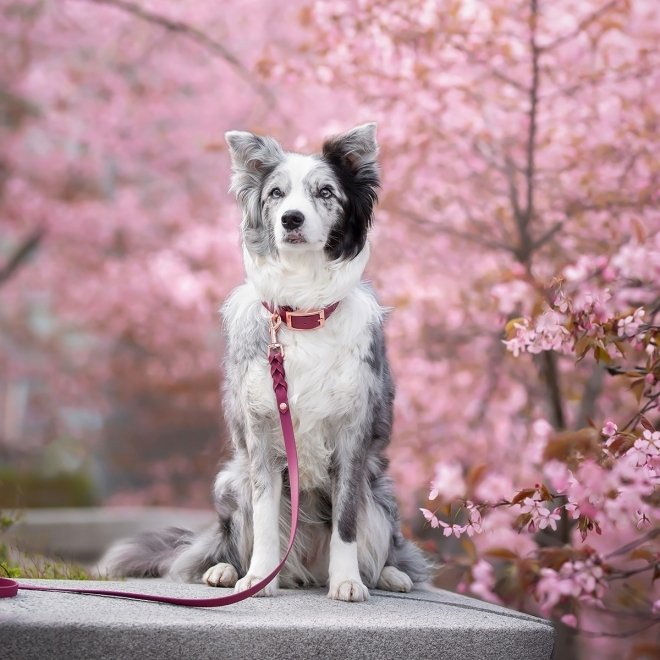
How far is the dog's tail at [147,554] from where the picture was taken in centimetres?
406

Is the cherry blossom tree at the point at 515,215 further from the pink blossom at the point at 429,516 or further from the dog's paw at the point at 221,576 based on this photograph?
the dog's paw at the point at 221,576

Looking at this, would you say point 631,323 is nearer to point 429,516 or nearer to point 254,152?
point 429,516

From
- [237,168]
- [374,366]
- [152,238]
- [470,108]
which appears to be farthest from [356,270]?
[152,238]

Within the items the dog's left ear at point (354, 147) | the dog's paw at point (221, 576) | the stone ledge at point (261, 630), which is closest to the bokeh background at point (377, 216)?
the stone ledge at point (261, 630)

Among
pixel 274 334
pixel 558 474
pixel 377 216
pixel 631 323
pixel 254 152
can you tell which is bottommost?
pixel 558 474

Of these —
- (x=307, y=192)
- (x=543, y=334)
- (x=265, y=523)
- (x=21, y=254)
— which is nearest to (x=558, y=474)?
(x=543, y=334)

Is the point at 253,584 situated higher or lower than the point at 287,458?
lower

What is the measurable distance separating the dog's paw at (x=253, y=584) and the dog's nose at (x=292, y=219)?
3.98 ft

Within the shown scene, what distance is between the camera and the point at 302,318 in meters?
3.33

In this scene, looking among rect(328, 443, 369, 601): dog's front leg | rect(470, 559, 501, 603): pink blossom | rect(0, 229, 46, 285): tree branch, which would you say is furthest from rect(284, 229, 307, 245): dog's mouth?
rect(0, 229, 46, 285): tree branch

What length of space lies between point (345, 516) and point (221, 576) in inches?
21.4

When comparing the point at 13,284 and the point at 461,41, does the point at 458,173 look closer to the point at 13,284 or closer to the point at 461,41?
the point at 461,41

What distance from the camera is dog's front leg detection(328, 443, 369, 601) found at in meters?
3.33

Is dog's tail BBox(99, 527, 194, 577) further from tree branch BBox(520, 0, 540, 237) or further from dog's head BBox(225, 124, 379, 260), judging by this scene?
tree branch BBox(520, 0, 540, 237)
